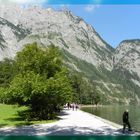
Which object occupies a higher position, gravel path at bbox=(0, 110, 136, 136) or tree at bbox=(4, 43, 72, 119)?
tree at bbox=(4, 43, 72, 119)

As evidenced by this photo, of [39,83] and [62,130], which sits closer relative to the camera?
[62,130]

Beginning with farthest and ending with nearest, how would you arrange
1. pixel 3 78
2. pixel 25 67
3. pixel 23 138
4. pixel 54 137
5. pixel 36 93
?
pixel 3 78 → pixel 25 67 → pixel 36 93 → pixel 54 137 → pixel 23 138

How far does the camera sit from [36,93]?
150 ft

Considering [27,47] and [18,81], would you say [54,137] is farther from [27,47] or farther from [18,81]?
[27,47]

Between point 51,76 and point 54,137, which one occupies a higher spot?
point 51,76

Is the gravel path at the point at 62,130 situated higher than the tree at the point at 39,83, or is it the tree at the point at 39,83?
the tree at the point at 39,83

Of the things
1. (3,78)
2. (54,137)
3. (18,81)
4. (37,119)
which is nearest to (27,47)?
(18,81)

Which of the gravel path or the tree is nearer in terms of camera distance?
the gravel path

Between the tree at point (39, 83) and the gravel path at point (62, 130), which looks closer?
the gravel path at point (62, 130)

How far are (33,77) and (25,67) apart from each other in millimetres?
6081

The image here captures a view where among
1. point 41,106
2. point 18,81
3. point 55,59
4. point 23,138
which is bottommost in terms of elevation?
point 23,138

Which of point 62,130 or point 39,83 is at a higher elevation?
point 39,83

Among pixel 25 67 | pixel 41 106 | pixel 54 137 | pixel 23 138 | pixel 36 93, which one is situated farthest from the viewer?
pixel 25 67

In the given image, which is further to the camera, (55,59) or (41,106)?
(55,59)
